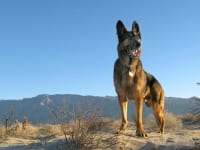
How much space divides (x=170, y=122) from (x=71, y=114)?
10.1 metres

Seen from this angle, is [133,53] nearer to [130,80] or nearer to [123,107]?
[130,80]

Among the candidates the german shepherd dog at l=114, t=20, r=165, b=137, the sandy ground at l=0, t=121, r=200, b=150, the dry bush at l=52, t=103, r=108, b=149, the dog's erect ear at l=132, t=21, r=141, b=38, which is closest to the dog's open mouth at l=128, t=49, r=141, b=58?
the german shepherd dog at l=114, t=20, r=165, b=137

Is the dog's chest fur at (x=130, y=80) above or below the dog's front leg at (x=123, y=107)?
above

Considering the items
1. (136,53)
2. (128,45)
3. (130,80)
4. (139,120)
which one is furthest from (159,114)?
(128,45)

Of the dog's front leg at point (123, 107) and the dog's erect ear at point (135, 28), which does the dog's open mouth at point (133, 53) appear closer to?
the dog's erect ear at point (135, 28)

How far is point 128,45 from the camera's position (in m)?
10.2

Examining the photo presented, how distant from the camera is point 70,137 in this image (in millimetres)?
9391

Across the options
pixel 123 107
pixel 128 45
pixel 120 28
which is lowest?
pixel 123 107

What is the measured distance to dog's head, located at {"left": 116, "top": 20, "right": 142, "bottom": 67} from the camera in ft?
33.5

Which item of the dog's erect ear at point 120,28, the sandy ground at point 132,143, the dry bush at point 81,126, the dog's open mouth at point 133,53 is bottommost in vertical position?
the sandy ground at point 132,143

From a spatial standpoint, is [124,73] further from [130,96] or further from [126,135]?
[126,135]

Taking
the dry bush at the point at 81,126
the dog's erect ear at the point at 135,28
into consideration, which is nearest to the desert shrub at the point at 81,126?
the dry bush at the point at 81,126

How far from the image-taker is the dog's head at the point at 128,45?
402 inches

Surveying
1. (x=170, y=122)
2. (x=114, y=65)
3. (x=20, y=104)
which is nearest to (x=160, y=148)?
(x=114, y=65)
